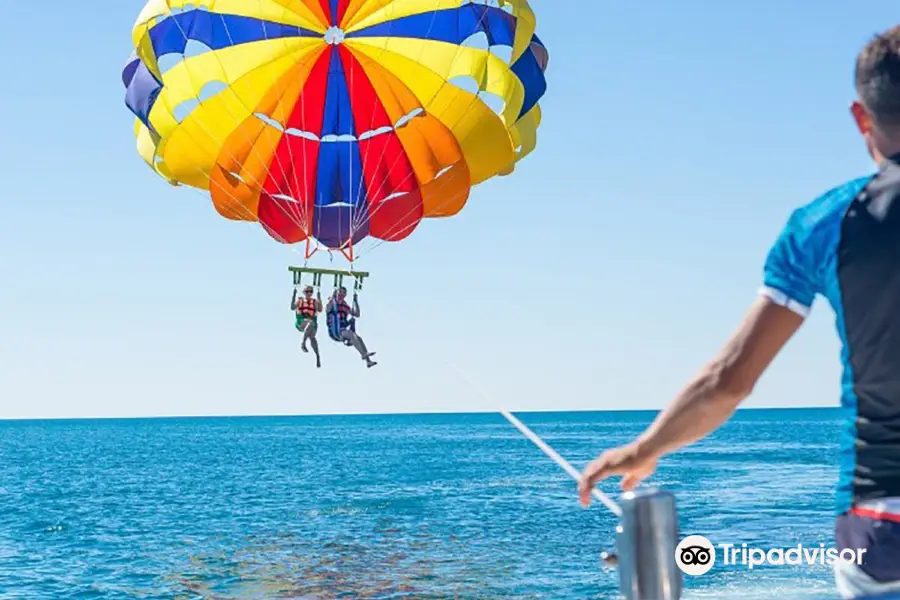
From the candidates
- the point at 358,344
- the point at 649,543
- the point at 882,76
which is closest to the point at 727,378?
the point at 649,543

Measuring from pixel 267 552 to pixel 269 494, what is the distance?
18892 millimetres

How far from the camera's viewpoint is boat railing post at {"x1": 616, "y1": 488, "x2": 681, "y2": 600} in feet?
5.65

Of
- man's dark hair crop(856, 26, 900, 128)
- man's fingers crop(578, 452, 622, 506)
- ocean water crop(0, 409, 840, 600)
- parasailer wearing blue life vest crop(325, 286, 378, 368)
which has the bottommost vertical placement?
ocean water crop(0, 409, 840, 600)

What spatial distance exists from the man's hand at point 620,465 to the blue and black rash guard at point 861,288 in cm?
37

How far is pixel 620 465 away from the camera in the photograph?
2.08 m

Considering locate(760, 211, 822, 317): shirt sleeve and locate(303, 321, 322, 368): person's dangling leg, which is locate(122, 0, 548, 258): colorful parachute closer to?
locate(303, 321, 322, 368): person's dangling leg

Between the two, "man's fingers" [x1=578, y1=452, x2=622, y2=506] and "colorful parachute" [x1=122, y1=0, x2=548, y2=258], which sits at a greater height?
"colorful parachute" [x1=122, y1=0, x2=548, y2=258]

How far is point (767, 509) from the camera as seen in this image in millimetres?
29844

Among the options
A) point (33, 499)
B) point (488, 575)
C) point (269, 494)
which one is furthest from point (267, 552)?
point (33, 499)

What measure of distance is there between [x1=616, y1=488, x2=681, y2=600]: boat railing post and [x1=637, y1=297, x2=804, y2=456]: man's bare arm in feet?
1.05

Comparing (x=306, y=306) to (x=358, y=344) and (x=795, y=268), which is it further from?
(x=795, y=268)

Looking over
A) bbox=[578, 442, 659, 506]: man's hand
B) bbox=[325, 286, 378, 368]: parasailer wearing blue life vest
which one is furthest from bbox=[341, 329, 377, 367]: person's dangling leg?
bbox=[578, 442, 659, 506]: man's hand

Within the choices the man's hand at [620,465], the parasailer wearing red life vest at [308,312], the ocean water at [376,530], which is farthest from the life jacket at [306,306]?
the man's hand at [620,465]

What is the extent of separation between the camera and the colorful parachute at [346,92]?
1348 centimetres
